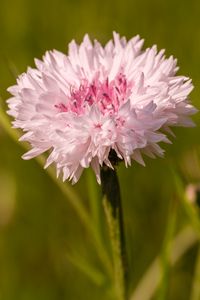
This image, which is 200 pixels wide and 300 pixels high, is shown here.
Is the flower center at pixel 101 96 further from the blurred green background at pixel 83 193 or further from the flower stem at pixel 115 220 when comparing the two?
the blurred green background at pixel 83 193

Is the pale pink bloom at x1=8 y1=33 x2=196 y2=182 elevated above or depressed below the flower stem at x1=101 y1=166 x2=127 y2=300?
above

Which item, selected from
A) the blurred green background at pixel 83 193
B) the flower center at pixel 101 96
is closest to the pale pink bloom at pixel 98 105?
the flower center at pixel 101 96

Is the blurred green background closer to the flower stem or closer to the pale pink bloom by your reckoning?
the flower stem

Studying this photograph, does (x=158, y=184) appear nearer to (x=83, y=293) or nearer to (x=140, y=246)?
(x=140, y=246)

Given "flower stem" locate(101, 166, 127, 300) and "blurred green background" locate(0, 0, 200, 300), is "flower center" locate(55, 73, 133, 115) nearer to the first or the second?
"flower stem" locate(101, 166, 127, 300)

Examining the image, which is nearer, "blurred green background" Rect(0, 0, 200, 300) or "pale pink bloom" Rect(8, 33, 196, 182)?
"pale pink bloom" Rect(8, 33, 196, 182)

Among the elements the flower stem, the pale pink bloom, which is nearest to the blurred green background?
the flower stem
